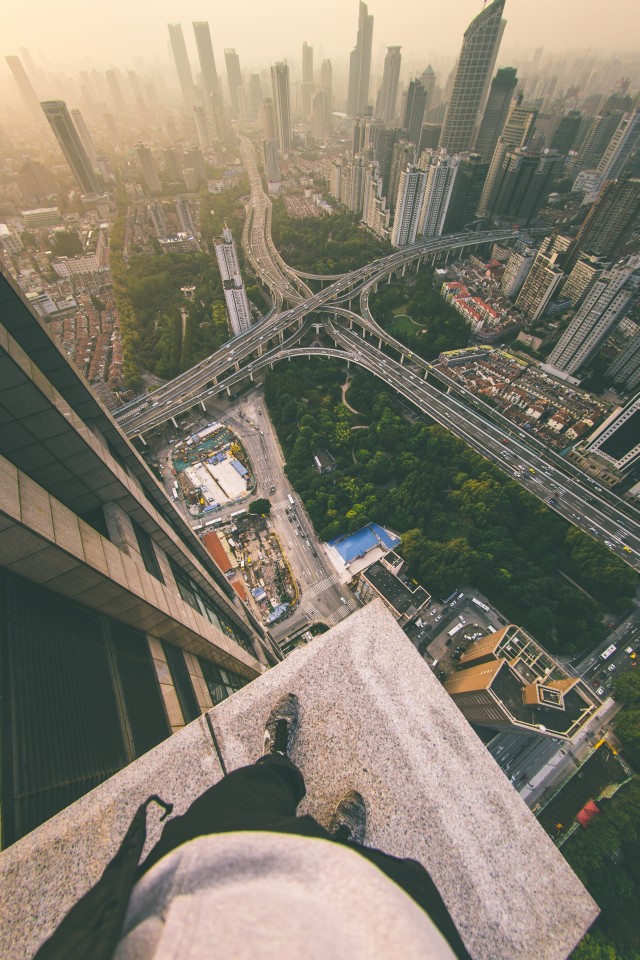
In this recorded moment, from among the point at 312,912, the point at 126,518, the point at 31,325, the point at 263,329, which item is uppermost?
the point at 312,912

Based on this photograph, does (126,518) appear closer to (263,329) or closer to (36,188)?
(263,329)

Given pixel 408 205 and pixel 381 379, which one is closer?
pixel 381 379

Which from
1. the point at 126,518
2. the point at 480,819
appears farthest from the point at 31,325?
the point at 480,819

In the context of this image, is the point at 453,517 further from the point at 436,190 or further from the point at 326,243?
the point at 436,190

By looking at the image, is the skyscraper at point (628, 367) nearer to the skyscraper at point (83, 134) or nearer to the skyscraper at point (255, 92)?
the skyscraper at point (83, 134)

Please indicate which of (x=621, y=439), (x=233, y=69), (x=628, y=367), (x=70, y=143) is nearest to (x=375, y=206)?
(x=628, y=367)

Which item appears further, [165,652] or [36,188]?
[36,188]
